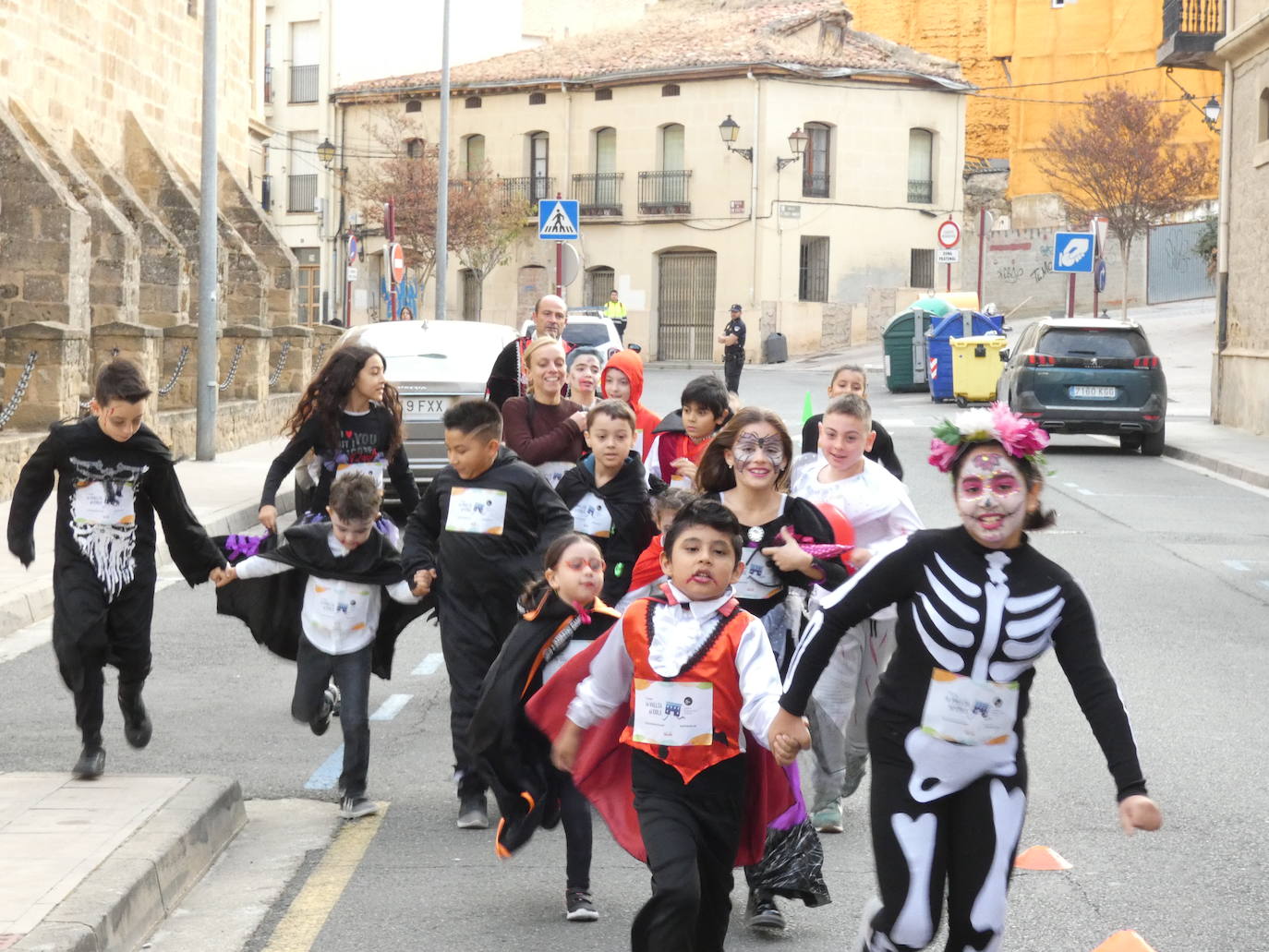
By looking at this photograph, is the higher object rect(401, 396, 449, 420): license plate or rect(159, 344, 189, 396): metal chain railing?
rect(159, 344, 189, 396): metal chain railing

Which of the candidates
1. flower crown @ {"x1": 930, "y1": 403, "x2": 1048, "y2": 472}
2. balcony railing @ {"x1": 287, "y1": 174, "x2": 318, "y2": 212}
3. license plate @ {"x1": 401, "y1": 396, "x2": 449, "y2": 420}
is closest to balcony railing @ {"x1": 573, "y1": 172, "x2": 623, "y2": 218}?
balcony railing @ {"x1": 287, "y1": 174, "x2": 318, "y2": 212}

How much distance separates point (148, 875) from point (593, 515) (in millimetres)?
2316

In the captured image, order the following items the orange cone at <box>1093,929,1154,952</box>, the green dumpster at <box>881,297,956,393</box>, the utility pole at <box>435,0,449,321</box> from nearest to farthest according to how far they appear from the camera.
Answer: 1. the orange cone at <box>1093,929,1154,952</box>
2. the utility pole at <box>435,0,449,321</box>
3. the green dumpster at <box>881,297,956,393</box>

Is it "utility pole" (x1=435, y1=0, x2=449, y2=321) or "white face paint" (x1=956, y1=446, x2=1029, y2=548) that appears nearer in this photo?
"white face paint" (x1=956, y1=446, x2=1029, y2=548)

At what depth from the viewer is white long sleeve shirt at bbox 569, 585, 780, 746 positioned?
14.6 feet

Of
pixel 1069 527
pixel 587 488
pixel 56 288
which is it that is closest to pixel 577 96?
pixel 56 288

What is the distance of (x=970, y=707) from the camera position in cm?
403

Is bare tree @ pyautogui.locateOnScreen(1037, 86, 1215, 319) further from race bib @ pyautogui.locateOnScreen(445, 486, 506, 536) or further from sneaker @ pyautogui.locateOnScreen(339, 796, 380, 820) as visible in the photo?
sneaker @ pyautogui.locateOnScreen(339, 796, 380, 820)

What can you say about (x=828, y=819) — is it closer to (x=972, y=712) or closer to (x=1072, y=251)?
(x=972, y=712)

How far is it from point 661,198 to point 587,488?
156 ft

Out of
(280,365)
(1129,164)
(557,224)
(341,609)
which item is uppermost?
(1129,164)

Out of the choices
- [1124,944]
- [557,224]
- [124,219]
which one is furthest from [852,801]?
[557,224]

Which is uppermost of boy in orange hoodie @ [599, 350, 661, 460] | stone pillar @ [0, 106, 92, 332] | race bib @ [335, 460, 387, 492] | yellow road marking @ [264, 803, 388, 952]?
stone pillar @ [0, 106, 92, 332]

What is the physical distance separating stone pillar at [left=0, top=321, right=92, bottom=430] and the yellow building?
46.3 metres
